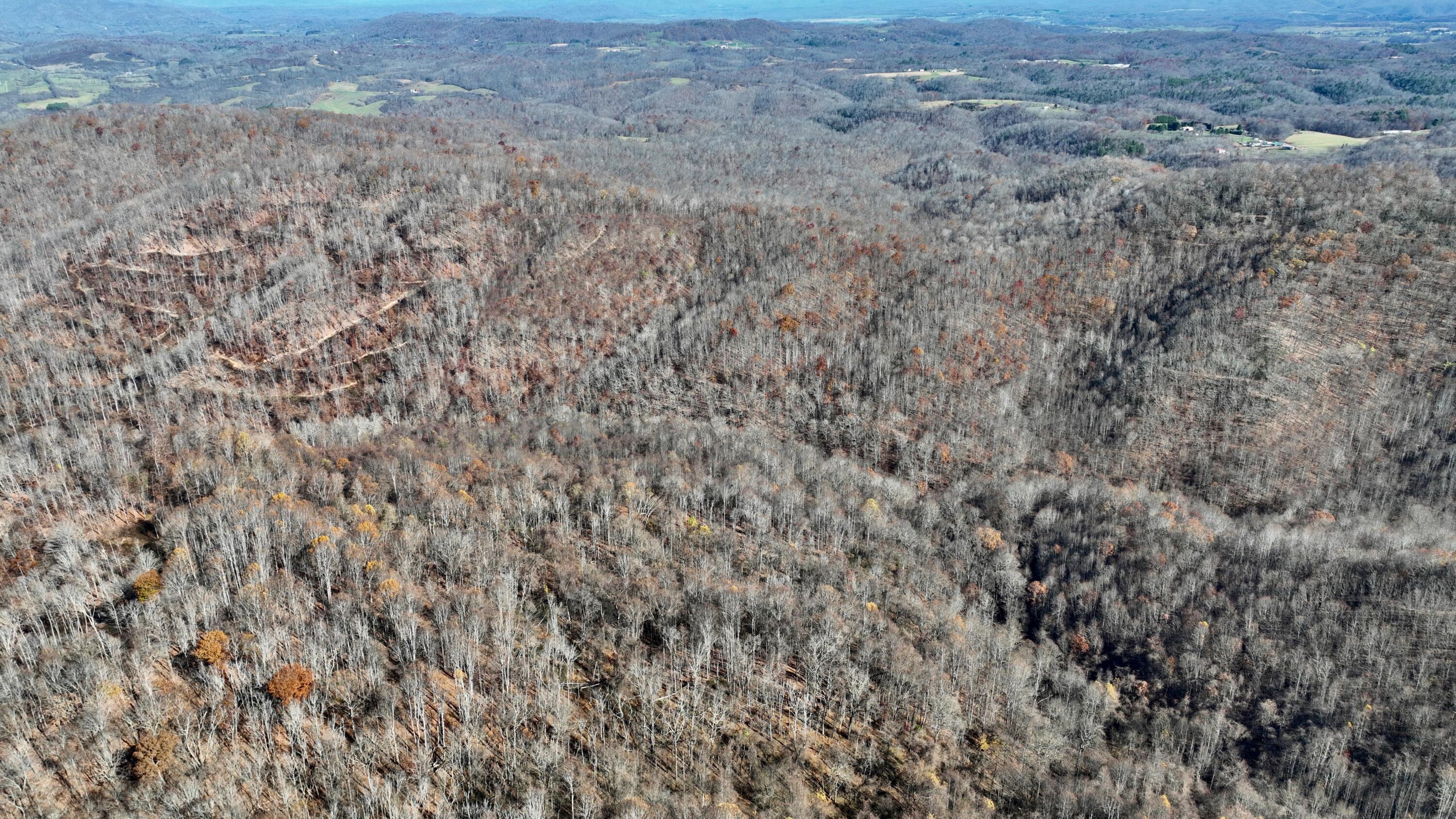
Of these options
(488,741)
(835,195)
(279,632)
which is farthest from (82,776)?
(835,195)

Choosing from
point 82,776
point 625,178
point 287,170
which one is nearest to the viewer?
point 82,776

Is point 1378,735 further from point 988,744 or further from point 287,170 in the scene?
point 287,170

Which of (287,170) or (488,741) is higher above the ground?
(287,170)

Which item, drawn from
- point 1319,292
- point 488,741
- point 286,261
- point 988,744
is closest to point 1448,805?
point 988,744

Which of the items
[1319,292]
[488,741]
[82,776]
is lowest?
[488,741]

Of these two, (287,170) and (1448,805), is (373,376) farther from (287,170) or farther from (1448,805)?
(1448,805)

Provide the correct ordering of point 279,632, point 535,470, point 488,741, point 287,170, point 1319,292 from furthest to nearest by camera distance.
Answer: point 287,170 < point 1319,292 < point 535,470 < point 279,632 < point 488,741

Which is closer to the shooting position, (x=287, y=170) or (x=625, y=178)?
(x=287, y=170)
